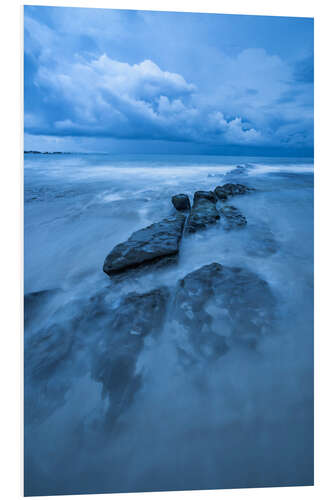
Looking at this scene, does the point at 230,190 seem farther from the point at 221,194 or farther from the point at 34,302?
the point at 34,302

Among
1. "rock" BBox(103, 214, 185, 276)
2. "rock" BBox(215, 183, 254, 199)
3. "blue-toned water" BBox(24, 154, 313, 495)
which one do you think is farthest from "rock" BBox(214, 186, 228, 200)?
"blue-toned water" BBox(24, 154, 313, 495)

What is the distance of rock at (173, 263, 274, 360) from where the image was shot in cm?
146

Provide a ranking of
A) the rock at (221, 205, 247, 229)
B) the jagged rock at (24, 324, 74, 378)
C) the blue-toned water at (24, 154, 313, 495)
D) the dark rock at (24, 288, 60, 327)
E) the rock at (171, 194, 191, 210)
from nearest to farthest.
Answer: the blue-toned water at (24, 154, 313, 495), the jagged rock at (24, 324, 74, 378), the dark rock at (24, 288, 60, 327), the rock at (221, 205, 247, 229), the rock at (171, 194, 191, 210)

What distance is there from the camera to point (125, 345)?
1.45 meters

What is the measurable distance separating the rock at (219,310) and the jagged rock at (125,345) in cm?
18

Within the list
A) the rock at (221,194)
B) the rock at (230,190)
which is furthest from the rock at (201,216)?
the rock at (230,190)

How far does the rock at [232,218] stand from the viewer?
9.70 ft

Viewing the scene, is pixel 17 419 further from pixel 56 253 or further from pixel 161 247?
pixel 161 247

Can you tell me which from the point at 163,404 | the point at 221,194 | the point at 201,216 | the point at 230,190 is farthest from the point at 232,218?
the point at 163,404

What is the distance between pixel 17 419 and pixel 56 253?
141 centimetres

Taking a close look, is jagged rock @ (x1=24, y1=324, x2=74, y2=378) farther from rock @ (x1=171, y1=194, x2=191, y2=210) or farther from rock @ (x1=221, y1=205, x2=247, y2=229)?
rock @ (x1=171, y1=194, x2=191, y2=210)

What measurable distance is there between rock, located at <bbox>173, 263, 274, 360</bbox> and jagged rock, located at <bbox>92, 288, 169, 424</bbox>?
0.18 m

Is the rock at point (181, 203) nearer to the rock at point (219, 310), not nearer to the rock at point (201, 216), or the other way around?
the rock at point (201, 216)

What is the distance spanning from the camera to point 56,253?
2.35 meters
